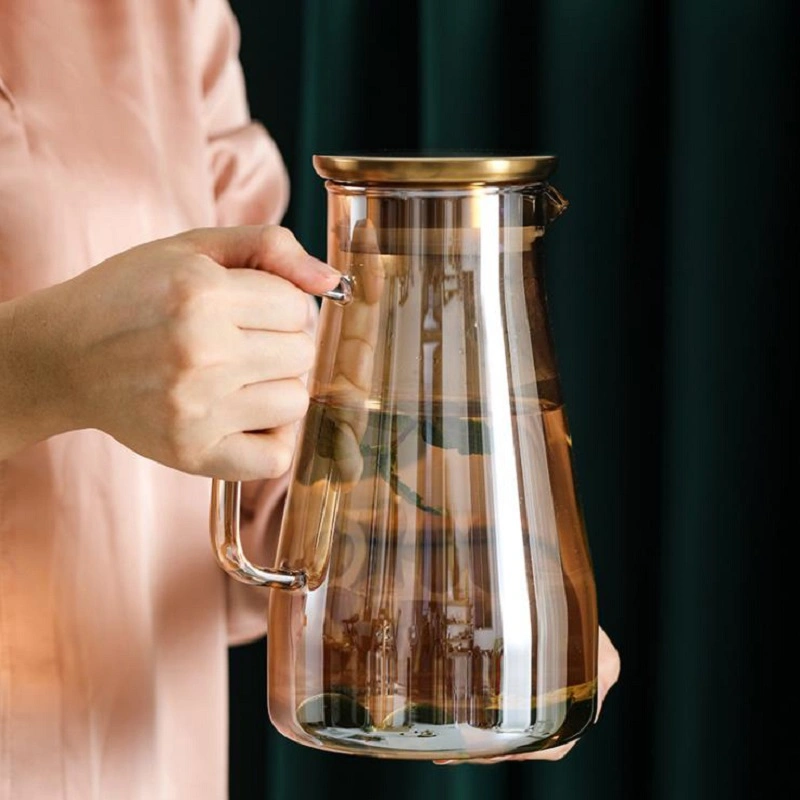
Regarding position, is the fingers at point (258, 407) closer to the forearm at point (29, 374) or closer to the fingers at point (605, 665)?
the forearm at point (29, 374)

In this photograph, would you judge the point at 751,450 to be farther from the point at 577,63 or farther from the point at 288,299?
the point at 288,299

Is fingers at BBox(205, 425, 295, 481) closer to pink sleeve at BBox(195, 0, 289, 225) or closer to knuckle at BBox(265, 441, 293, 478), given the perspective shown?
knuckle at BBox(265, 441, 293, 478)

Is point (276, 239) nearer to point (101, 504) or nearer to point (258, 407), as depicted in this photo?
point (258, 407)

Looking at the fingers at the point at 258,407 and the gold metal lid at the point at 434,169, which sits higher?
the gold metal lid at the point at 434,169

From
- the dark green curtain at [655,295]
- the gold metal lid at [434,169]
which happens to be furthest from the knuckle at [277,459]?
the dark green curtain at [655,295]

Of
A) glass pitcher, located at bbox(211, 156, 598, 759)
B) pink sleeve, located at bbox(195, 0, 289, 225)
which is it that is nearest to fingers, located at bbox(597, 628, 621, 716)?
glass pitcher, located at bbox(211, 156, 598, 759)

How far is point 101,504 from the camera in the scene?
2.55 ft

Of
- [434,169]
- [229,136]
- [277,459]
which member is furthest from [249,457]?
[229,136]

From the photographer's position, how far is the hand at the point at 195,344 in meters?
0.57

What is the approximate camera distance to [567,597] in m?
0.63

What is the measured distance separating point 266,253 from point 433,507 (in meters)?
0.13

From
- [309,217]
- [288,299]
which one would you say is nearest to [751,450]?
[309,217]

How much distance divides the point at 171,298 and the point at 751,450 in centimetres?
60

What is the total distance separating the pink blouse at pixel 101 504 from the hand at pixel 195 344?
0.52 feet
